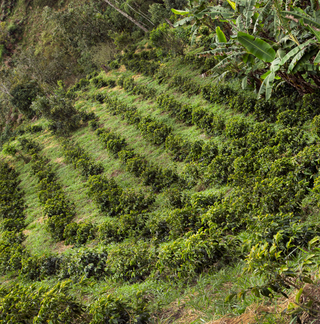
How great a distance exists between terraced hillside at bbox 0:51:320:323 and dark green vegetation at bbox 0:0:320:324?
0.03 meters

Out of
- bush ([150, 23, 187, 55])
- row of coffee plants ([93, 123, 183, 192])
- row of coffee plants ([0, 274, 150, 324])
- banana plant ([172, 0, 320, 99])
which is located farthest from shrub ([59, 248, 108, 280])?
bush ([150, 23, 187, 55])

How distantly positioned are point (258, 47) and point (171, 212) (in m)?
3.71

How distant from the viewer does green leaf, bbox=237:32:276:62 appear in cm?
464

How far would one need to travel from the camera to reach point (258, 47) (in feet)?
15.5

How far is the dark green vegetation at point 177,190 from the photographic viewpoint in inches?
137

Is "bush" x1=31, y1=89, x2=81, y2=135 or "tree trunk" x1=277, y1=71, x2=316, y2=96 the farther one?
"bush" x1=31, y1=89, x2=81, y2=135

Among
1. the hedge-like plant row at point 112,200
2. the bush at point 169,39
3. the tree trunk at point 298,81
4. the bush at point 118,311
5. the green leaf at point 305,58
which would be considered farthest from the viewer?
the bush at point 169,39

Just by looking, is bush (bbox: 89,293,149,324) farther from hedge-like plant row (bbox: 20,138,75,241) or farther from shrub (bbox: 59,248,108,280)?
hedge-like plant row (bbox: 20,138,75,241)

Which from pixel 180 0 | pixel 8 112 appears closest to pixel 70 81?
pixel 8 112

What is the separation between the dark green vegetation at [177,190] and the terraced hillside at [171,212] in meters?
0.03

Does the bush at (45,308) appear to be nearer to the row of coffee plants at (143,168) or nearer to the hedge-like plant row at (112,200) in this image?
the hedge-like plant row at (112,200)

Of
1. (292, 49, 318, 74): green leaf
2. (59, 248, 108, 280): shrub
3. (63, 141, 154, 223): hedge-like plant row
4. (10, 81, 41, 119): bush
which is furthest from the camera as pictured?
(10, 81, 41, 119): bush

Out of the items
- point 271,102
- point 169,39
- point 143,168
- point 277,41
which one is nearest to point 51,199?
point 143,168

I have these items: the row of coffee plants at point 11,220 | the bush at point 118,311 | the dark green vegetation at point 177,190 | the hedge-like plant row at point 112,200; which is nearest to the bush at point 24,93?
the dark green vegetation at point 177,190
